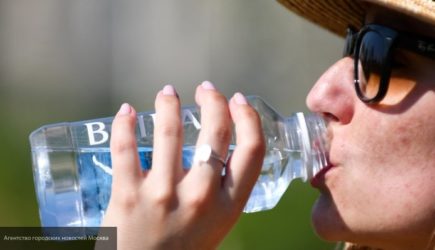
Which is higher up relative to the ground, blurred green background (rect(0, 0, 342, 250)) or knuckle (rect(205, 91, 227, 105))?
knuckle (rect(205, 91, 227, 105))

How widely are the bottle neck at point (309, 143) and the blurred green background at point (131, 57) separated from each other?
15.1 feet

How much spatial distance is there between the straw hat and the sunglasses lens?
120mm

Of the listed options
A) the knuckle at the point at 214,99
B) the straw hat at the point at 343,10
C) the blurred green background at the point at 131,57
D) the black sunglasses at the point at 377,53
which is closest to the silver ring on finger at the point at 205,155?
Answer: the knuckle at the point at 214,99

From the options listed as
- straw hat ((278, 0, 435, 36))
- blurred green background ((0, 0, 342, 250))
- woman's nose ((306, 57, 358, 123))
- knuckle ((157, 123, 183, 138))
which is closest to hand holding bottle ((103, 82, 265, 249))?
knuckle ((157, 123, 183, 138))

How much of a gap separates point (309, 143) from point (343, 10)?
38cm

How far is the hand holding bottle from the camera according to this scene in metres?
2.23

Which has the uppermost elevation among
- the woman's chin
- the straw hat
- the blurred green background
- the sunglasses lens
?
the straw hat

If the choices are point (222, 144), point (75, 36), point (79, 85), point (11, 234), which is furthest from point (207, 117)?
point (75, 36)

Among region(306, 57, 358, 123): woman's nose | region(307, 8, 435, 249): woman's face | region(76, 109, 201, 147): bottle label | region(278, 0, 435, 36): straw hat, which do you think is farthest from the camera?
region(76, 109, 201, 147): bottle label

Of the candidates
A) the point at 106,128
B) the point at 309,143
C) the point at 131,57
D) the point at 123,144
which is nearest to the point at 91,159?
the point at 106,128

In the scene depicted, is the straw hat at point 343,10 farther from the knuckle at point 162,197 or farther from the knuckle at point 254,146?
the knuckle at point 162,197

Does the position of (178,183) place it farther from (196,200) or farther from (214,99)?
(214,99)

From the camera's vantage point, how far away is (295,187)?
5.92m

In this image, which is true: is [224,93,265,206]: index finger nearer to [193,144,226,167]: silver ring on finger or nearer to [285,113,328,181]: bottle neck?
Result: [193,144,226,167]: silver ring on finger
